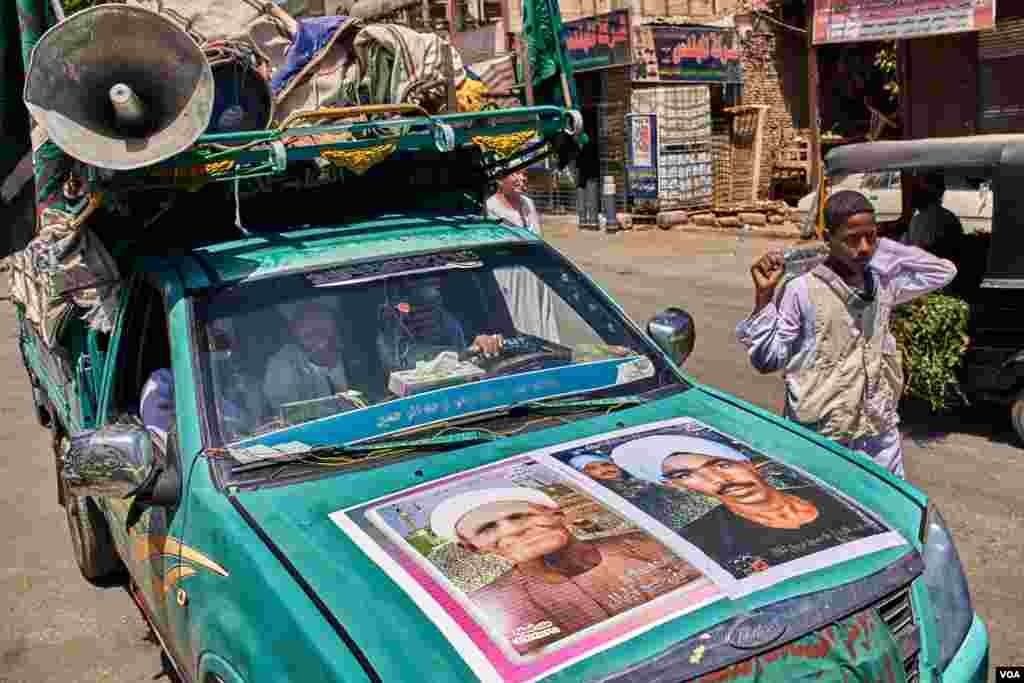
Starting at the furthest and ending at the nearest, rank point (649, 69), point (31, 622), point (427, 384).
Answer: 1. point (649, 69)
2. point (31, 622)
3. point (427, 384)

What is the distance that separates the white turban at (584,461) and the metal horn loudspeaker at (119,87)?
1741mm

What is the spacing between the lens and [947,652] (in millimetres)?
2766

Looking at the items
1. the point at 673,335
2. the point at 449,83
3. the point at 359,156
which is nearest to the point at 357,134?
the point at 359,156

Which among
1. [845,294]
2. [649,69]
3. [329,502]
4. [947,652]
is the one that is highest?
[649,69]

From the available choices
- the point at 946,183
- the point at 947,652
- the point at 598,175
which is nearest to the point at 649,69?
the point at 598,175

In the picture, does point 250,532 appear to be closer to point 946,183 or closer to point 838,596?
point 838,596

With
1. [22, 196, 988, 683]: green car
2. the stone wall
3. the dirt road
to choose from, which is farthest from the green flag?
the stone wall

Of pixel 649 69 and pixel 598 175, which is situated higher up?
pixel 649 69

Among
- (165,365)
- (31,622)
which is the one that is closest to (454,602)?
(165,365)

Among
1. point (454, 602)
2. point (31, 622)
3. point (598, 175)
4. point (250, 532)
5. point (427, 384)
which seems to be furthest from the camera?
point (598, 175)

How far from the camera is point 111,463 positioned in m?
3.02

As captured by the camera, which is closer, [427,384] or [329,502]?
[329,502]

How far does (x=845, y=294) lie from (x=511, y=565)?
6.87 feet

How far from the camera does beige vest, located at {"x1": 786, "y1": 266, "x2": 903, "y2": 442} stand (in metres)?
3.93
